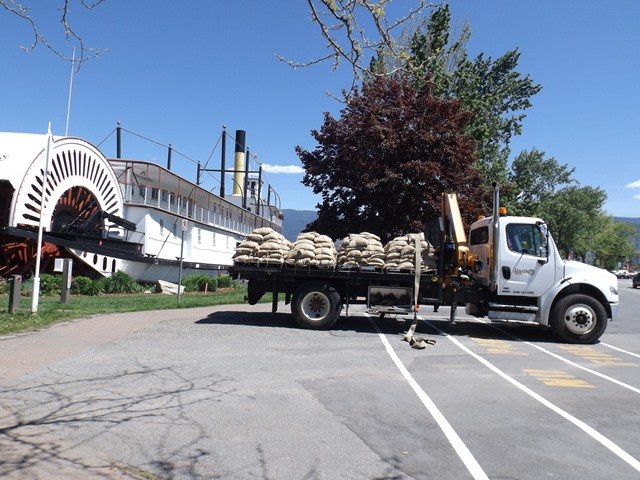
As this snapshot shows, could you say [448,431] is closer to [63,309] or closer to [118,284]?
[63,309]

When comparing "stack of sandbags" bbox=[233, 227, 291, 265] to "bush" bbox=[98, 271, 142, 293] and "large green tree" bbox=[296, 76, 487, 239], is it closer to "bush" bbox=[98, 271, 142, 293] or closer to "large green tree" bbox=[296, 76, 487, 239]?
"large green tree" bbox=[296, 76, 487, 239]

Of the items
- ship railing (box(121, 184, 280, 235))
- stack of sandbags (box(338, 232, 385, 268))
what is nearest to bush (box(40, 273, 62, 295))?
ship railing (box(121, 184, 280, 235))

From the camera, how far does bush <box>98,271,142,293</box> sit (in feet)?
68.9

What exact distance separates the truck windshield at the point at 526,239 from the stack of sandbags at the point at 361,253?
2.82 meters

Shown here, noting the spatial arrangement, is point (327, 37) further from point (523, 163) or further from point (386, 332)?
point (523, 163)

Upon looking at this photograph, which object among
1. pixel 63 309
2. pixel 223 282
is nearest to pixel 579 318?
pixel 63 309

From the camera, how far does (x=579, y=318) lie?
1160cm

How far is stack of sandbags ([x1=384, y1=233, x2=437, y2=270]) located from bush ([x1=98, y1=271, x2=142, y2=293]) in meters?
13.0

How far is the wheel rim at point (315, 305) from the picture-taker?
12.2 metres

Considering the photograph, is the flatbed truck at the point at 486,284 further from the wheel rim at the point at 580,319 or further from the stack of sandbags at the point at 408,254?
the stack of sandbags at the point at 408,254

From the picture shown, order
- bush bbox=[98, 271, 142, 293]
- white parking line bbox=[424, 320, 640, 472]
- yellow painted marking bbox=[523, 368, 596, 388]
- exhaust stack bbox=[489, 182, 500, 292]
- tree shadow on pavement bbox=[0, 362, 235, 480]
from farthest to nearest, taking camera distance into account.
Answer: bush bbox=[98, 271, 142, 293]
exhaust stack bbox=[489, 182, 500, 292]
yellow painted marking bbox=[523, 368, 596, 388]
white parking line bbox=[424, 320, 640, 472]
tree shadow on pavement bbox=[0, 362, 235, 480]

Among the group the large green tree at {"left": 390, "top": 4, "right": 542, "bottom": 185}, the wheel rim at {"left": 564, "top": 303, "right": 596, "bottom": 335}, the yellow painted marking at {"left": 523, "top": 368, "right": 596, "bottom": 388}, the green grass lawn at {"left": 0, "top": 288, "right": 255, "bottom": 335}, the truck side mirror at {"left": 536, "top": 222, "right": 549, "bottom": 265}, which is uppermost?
the large green tree at {"left": 390, "top": 4, "right": 542, "bottom": 185}

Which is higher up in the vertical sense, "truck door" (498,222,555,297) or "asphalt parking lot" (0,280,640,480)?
"truck door" (498,222,555,297)

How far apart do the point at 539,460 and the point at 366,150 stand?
17008 millimetres
